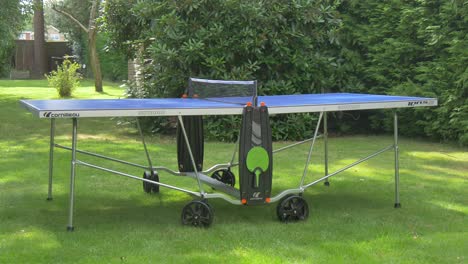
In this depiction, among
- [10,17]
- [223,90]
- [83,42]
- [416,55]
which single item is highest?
[83,42]

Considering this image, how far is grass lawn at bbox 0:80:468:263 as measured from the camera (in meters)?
5.27

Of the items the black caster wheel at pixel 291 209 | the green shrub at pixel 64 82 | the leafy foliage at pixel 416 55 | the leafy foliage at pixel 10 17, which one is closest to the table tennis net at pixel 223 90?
the black caster wheel at pixel 291 209

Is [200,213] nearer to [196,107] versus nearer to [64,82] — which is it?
[196,107]

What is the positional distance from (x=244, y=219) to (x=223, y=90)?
4.74 ft

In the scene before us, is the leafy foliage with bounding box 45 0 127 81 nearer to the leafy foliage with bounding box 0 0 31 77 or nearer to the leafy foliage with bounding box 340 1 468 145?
the leafy foliage with bounding box 0 0 31 77

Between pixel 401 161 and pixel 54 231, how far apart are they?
18.9 feet

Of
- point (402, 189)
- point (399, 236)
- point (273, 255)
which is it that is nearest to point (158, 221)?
point (273, 255)

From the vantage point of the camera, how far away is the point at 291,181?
330 inches

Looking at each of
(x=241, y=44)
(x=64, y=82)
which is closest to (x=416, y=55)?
(x=241, y=44)

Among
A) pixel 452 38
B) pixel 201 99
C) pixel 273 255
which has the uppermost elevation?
pixel 452 38

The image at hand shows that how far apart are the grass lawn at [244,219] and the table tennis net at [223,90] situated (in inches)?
43.3

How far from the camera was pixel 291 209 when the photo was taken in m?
6.30

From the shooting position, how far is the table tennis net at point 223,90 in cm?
677

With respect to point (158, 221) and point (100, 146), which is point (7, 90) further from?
point (158, 221)
